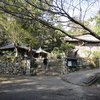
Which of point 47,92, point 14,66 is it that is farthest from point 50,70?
point 47,92

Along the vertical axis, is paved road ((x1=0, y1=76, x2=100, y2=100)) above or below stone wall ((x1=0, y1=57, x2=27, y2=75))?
below

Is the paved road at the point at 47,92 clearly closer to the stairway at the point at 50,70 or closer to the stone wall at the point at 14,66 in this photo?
the stairway at the point at 50,70

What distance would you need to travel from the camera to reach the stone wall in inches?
510

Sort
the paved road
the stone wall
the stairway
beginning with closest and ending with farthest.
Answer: the paved road → the stairway → the stone wall

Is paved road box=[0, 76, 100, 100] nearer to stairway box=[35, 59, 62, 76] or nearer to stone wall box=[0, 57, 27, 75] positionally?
stairway box=[35, 59, 62, 76]

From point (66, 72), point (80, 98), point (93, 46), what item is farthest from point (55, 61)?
point (80, 98)

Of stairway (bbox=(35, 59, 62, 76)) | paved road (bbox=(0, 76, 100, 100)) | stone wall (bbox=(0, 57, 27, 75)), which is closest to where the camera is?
paved road (bbox=(0, 76, 100, 100))

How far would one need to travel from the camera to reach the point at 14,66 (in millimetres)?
13172

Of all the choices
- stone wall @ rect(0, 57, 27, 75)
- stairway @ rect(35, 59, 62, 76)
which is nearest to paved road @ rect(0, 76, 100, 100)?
stairway @ rect(35, 59, 62, 76)

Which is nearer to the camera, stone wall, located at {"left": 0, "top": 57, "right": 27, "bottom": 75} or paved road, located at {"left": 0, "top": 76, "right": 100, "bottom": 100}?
paved road, located at {"left": 0, "top": 76, "right": 100, "bottom": 100}

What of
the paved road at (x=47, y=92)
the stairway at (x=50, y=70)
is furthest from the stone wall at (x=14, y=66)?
the paved road at (x=47, y=92)

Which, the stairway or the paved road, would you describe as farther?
the stairway

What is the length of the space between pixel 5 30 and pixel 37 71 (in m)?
6.28

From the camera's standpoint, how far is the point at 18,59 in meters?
13.3
